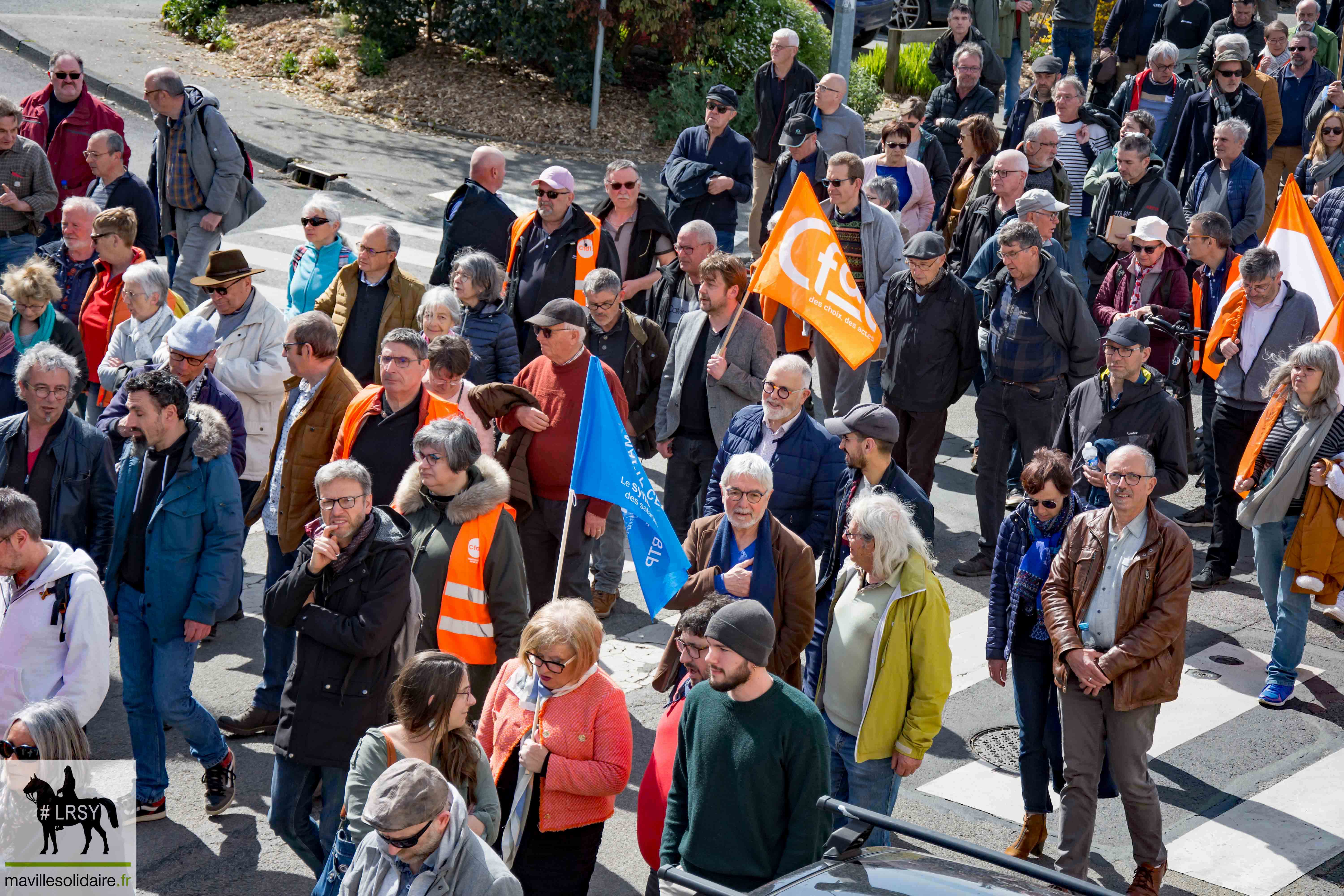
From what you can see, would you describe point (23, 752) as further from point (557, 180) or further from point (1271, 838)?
point (557, 180)

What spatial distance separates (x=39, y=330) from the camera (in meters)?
9.72

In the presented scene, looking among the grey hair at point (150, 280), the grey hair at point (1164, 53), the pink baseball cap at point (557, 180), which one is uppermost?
the grey hair at point (1164, 53)

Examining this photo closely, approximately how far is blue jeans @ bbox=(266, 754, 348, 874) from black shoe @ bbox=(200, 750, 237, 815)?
3.31 feet

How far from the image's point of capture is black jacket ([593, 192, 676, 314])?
11.7 m

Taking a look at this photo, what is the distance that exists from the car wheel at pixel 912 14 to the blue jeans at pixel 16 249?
601 inches

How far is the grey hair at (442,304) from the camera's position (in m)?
9.07

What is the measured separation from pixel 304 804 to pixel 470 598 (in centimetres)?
116

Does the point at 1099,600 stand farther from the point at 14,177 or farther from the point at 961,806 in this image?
the point at 14,177

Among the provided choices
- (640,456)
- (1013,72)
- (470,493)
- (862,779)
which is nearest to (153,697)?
(470,493)

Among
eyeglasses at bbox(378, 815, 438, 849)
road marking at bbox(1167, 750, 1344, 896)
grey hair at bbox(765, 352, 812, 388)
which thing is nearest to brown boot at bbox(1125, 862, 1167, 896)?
road marking at bbox(1167, 750, 1344, 896)

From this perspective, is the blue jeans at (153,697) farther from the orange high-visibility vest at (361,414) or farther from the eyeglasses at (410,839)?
the eyeglasses at (410,839)

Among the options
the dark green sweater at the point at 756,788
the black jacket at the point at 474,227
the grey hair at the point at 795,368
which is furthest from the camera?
the black jacket at the point at 474,227

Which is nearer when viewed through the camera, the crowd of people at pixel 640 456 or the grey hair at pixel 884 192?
the crowd of people at pixel 640 456

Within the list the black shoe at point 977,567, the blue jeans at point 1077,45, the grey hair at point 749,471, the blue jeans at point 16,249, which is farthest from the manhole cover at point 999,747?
the blue jeans at point 1077,45
